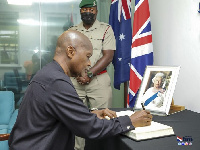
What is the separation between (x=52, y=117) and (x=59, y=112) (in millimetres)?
62

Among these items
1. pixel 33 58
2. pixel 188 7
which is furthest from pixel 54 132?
pixel 33 58

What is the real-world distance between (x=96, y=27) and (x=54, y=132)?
1.91 meters

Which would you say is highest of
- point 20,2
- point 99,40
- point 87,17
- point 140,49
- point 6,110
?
point 20,2

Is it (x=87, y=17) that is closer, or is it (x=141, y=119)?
(x=141, y=119)

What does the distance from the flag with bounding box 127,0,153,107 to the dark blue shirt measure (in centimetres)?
152

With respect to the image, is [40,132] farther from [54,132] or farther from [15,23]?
[15,23]

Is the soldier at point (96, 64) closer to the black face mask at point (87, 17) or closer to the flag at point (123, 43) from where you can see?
the black face mask at point (87, 17)

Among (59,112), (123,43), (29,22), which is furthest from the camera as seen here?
(29,22)

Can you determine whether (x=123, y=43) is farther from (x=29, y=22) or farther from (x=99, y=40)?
(x=29, y=22)

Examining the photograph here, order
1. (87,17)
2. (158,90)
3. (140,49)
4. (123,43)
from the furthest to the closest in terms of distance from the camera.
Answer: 1. (123,43)
2. (87,17)
3. (140,49)
4. (158,90)

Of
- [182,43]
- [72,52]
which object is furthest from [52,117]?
[182,43]

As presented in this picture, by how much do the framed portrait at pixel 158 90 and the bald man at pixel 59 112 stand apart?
1.62ft

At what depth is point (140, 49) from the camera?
2.67 metres

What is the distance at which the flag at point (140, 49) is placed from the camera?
264 cm
